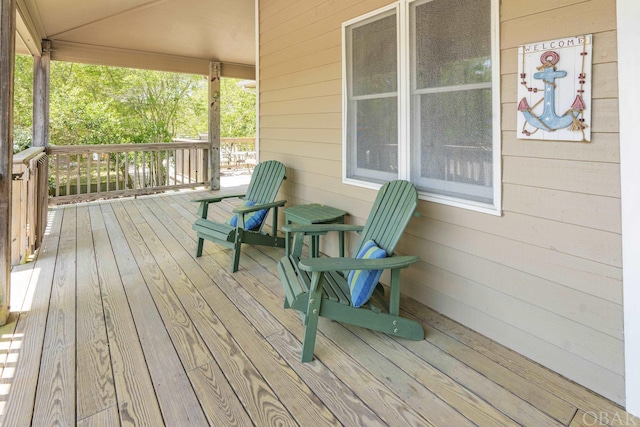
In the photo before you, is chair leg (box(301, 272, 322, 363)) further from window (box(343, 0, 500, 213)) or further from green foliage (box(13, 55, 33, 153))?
green foliage (box(13, 55, 33, 153))

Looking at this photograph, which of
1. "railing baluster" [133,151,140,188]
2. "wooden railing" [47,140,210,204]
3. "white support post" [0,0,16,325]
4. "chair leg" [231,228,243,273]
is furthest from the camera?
"railing baluster" [133,151,140,188]

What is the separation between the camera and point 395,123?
2.65 m

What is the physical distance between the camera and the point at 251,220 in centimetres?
368

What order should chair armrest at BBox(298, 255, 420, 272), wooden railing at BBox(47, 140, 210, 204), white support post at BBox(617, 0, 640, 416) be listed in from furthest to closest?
wooden railing at BBox(47, 140, 210, 204) → chair armrest at BBox(298, 255, 420, 272) → white support post at BBox(617, 0, 640, 416)

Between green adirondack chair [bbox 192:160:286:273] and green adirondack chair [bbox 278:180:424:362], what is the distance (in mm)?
924

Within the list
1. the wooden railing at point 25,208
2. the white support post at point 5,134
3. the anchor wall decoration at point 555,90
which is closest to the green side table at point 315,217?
the anchor wall decoration at point 555,90

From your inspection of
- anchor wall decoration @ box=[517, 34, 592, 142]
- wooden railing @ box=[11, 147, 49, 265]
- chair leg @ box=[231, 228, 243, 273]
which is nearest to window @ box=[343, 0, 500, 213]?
anchor wall decoration @ box=[517, 34, 592, 142]

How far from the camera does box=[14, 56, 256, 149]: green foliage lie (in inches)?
399

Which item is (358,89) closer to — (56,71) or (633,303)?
(633,303)

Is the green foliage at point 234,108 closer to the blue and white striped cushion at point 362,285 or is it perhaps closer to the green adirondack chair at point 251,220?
the green adirondack chair at point 251,220

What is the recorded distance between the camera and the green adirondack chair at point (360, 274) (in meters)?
1.93

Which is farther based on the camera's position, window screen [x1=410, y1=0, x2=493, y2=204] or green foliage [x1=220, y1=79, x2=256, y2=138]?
green foliage [x1=220, y1=79, x2=256, y2=138]

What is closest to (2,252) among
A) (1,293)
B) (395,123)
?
(1,293)

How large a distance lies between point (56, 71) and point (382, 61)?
39.8 feet
